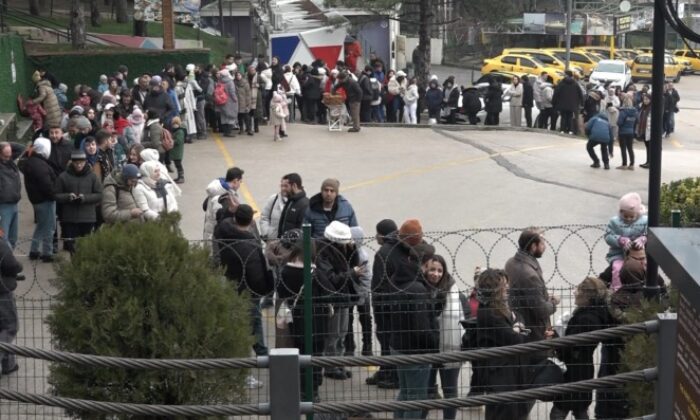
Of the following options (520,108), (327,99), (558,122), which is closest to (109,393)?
(327,99)

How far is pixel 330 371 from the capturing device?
876 centimetres

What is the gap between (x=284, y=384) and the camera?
17.3 ft

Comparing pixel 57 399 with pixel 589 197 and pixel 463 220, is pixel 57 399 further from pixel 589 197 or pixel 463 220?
pixel 589 197

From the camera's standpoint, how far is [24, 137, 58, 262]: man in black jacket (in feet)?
50.1

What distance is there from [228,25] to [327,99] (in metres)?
27.3

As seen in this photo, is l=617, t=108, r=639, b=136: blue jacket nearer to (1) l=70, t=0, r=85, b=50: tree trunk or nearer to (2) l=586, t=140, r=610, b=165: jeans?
(2) l=586, t=140, r=610, b=165: jeans

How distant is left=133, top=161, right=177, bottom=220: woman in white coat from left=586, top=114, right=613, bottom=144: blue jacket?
10809 mm

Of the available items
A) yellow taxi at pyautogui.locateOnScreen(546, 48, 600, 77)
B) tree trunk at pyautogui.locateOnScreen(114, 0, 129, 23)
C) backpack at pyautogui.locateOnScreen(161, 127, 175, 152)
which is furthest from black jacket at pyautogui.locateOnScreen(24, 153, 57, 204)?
yellow taxi at pyautogui.locateOnScreen(546, 48, 600, 77)

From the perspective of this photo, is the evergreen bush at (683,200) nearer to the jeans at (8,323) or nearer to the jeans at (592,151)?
the jeans at (8,323)

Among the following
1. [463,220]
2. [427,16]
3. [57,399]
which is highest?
[427,16]

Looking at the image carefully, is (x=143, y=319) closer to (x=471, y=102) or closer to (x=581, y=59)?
(x=471, y=102)

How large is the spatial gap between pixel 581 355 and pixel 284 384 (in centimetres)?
335

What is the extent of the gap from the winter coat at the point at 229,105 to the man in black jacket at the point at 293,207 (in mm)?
13541

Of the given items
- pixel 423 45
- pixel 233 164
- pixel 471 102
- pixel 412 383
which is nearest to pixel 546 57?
pixel 423 45
